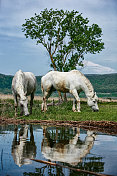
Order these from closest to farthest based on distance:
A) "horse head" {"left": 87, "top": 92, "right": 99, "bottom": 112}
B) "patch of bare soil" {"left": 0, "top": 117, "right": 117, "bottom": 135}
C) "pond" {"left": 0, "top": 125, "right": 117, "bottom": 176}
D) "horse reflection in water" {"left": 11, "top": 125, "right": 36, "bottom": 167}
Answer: "pond" {"left": 0, "top": 125, "right": 117, "bottom": 176} < "horse reflection in water" {"left": 11, "top": 125, "right": 36, "bottom": 167} < "patch of bare soil" {"left": 0, "top": 117, "right": 117, "bottom": 135} < "horse head" {"left": 87, "top": 92, "right": 99, "bottom": 112}

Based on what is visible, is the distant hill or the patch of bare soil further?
the distant hill

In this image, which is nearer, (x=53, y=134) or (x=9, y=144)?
(x=9, y=144)

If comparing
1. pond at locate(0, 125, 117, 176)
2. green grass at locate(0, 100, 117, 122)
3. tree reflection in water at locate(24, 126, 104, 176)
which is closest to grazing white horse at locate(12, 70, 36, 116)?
green grass at locate(0, 100, 117, 122)

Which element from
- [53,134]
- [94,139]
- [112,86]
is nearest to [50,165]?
[94,139]

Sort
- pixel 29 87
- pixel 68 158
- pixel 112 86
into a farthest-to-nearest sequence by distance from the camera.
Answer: pixel 112 86
pixel 29 87
pixel 68 158

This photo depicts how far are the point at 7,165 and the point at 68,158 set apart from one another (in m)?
1.22

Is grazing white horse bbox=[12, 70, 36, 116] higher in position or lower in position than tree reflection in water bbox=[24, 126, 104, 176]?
higher

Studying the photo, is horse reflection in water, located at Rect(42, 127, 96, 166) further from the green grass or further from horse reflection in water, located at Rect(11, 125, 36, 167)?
the green grass

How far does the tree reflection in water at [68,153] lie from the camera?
15.7ft

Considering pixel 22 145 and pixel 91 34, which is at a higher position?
pixel 91 34

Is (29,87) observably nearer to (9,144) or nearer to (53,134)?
(53,134)

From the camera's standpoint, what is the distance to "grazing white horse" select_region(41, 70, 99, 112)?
17.7 metres

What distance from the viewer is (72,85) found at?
59.6ft

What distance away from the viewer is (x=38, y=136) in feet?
27.7
